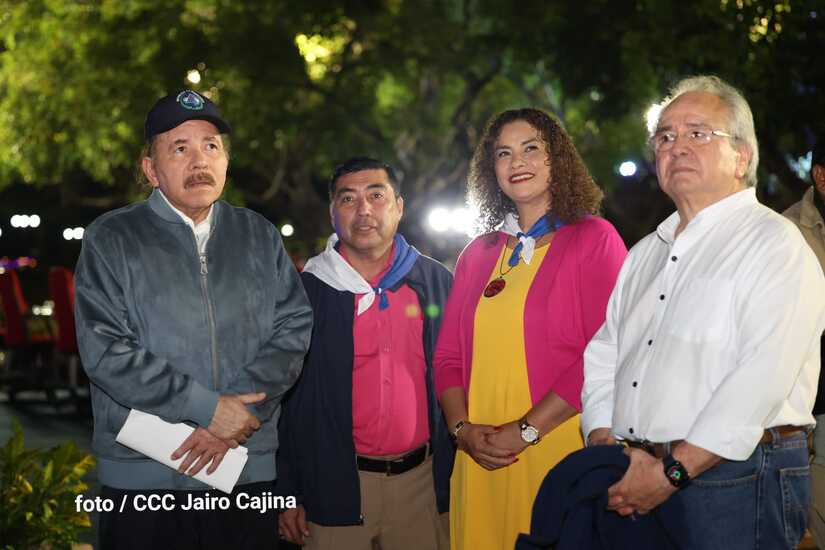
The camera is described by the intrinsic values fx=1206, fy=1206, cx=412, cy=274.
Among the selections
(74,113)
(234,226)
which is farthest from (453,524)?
(74,113)

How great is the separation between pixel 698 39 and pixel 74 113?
12.9 m

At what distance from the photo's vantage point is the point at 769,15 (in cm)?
991

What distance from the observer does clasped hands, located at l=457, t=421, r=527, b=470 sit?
4414mm

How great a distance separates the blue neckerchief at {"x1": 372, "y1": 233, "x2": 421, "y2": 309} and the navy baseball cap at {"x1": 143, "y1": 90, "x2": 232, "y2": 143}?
1097 mm

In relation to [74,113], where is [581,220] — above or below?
below

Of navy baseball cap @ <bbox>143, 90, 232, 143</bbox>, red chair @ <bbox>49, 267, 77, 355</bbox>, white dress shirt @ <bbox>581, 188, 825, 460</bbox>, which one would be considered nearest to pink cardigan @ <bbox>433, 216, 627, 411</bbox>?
white dress shirt @ <bbox>581, 188, 825, 460</bbox>

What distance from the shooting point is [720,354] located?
3.45m

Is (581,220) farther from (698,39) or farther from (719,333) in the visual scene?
(698,39)

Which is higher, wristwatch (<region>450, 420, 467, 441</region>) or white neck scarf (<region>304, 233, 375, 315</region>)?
white neck scarf (<region>304, 233, 375, 315</region>)

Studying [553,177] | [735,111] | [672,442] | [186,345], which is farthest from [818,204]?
[186,345]

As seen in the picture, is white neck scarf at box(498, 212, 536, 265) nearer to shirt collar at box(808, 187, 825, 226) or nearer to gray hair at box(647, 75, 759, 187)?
gray hair at box(647, 75, 759, 187)

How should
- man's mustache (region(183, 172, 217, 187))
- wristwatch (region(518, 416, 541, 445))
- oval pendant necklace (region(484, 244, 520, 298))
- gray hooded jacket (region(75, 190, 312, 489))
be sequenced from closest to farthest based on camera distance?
gray hooded jacket (region(75, 190, 312, 489)) < man's mustache (region(183, 172, 217, 187)) < wristwatch (region(518, 416, 541, 445)) < oval pendant necklace (region(484, 244, 520, 298))

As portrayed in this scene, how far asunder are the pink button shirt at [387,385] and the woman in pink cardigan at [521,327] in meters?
0.21

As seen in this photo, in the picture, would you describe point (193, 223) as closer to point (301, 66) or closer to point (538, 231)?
point (538, 231)
